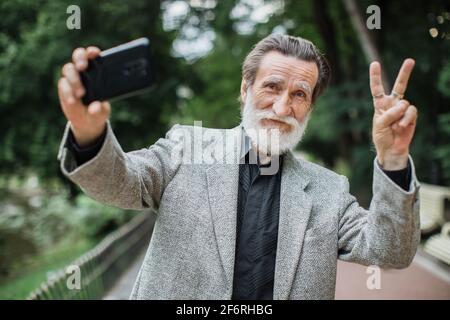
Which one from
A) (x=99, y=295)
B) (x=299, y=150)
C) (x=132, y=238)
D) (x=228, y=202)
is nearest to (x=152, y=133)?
(x=132, y=238)

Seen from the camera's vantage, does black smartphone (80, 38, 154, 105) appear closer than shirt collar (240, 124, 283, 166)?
Yes

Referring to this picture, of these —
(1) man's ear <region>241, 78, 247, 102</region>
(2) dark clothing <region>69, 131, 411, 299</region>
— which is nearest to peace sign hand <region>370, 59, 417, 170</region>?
(2) dark clothing <region>69, 131, 411, 299</region>

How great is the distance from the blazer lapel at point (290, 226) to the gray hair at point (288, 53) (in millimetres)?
433

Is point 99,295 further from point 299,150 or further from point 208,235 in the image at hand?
point 299,150

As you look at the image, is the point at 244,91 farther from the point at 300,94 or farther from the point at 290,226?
the point at 290,226

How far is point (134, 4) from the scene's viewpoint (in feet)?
39.2

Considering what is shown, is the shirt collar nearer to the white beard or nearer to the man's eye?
the white beard

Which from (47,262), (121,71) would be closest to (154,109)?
(47,262)

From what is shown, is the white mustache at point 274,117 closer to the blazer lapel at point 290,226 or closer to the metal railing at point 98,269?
the blazer lapel at point 290,226

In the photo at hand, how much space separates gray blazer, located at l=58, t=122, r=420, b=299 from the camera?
1810 mm

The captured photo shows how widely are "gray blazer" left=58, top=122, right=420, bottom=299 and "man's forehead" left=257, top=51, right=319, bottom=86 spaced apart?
0.42m

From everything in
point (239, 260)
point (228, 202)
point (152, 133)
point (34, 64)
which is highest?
point (34, 64)

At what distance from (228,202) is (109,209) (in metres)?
8.86

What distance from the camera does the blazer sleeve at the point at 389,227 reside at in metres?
1.71
